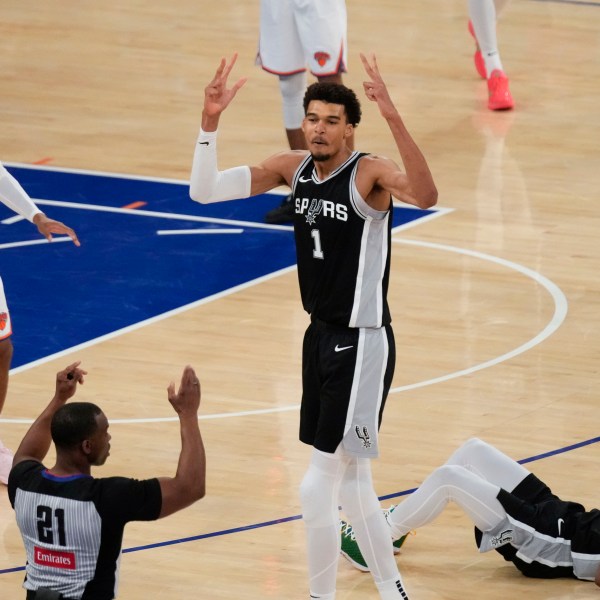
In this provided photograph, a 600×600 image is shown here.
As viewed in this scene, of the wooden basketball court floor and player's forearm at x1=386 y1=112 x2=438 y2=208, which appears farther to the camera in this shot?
the wooden basketball court floor

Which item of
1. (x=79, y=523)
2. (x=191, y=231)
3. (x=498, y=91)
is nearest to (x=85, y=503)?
(x=79, y=523)

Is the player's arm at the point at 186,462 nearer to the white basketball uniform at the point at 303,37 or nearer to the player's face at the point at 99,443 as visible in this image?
the player's face at the point at 99,443

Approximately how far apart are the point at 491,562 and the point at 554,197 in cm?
566

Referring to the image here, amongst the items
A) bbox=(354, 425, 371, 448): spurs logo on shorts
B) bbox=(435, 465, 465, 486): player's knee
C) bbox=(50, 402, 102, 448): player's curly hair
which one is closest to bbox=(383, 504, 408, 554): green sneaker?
bbox=(435, 465, 465, 486): player's knee

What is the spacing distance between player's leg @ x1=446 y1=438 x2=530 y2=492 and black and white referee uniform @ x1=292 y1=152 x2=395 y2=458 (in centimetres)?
75

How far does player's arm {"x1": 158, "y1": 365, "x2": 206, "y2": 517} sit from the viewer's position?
5.39 meters

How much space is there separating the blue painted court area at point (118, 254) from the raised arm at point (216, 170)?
316 centimetres

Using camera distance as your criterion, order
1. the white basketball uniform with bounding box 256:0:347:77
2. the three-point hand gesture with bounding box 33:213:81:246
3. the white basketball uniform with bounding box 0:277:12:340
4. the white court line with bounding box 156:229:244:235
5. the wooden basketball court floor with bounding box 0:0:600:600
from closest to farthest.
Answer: the wooden basketball court floor with bounding box 0:0:600:600 < the three-point hand gesture with bounding box 33:213:81:246 < the white basketball uniform with bounding box 0:277:12:340 < the white court line with bounding box 156:229:244:235 < the white basketball uniform with bounding box 256:0:347:77

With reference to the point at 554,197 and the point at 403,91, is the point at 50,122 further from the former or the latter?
the point at 554,197

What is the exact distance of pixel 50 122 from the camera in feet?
47.8

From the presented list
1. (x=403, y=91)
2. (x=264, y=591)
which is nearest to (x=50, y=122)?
(x=403, y=91)

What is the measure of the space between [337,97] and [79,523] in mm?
2034

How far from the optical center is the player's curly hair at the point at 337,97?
21.2ft

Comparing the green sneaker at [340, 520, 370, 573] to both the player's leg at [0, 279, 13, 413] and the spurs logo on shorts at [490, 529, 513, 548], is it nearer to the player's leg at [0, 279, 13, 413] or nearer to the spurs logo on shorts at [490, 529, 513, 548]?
the spurs logo on shorts at [490, 529, 513, 548]
